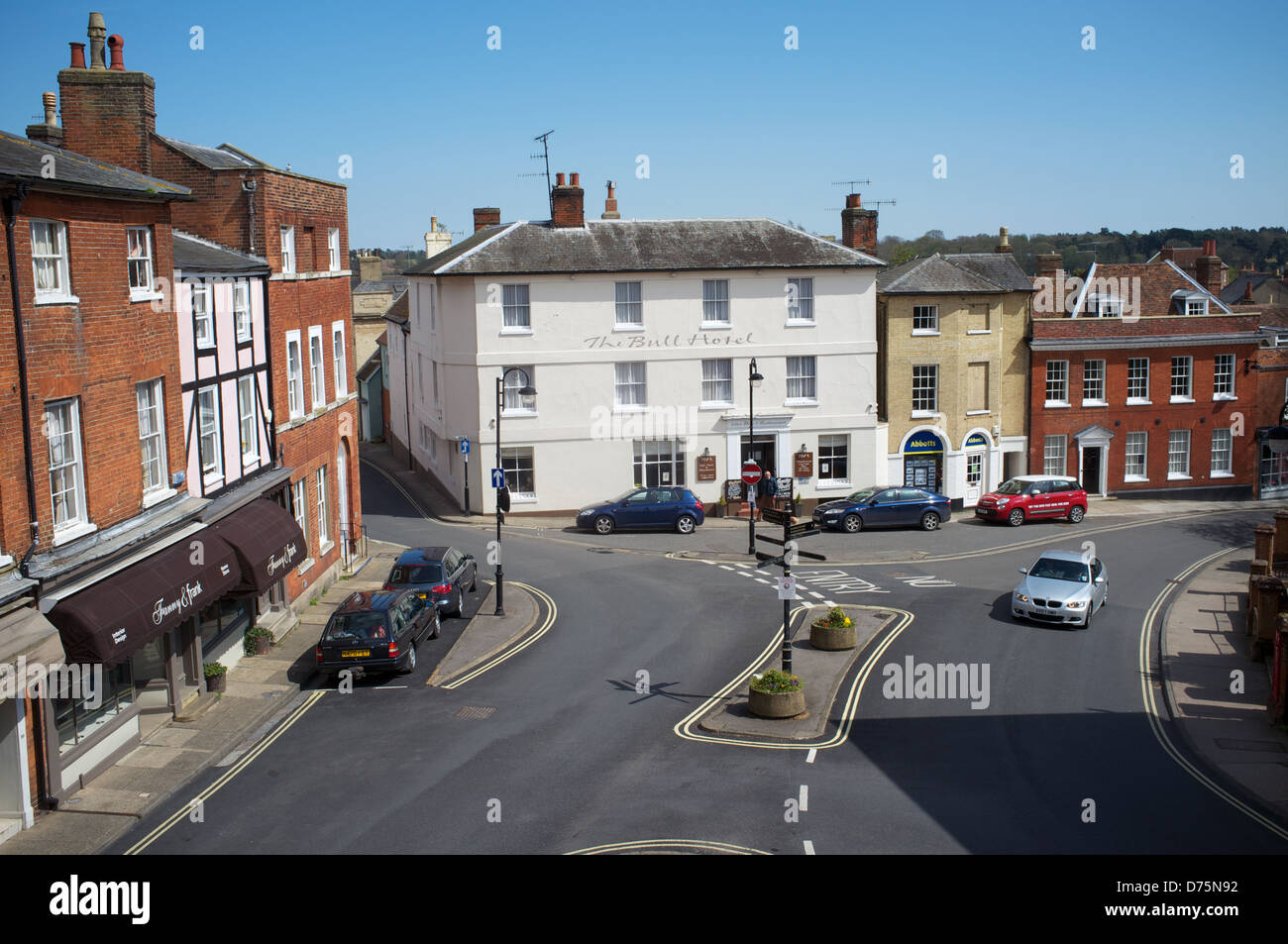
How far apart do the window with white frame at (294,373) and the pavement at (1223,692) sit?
2119cm

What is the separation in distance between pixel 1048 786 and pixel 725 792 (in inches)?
192

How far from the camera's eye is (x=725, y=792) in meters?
16.5

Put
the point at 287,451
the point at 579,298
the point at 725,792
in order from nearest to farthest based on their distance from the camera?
1. the point at 725,792
2. the point at 287,451
3. the point at 579,298

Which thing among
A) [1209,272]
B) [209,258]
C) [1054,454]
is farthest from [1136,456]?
[209,258]

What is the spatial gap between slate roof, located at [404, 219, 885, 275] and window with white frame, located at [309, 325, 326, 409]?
10681mm

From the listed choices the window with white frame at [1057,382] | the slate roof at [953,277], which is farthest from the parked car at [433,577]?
the window with white frame at [1057,382]

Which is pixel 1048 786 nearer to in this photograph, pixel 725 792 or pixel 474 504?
pixel 725 792

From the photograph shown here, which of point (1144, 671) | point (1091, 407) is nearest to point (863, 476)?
point (1091, 407)

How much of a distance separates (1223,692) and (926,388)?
24.9 metres

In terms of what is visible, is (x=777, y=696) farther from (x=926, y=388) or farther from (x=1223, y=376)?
(x=1223, y=376)

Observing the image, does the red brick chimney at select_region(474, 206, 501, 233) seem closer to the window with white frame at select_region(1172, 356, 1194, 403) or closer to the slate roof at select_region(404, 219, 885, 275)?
the slate roof at select_region(404, 219, 885, 275)

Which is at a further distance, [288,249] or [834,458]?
[834,458]

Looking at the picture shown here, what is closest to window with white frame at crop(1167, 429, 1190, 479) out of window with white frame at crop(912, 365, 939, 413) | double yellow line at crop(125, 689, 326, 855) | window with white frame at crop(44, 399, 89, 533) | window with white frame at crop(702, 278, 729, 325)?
window with white frame at crop(912, 365, 939, 413)

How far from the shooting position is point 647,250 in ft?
141
